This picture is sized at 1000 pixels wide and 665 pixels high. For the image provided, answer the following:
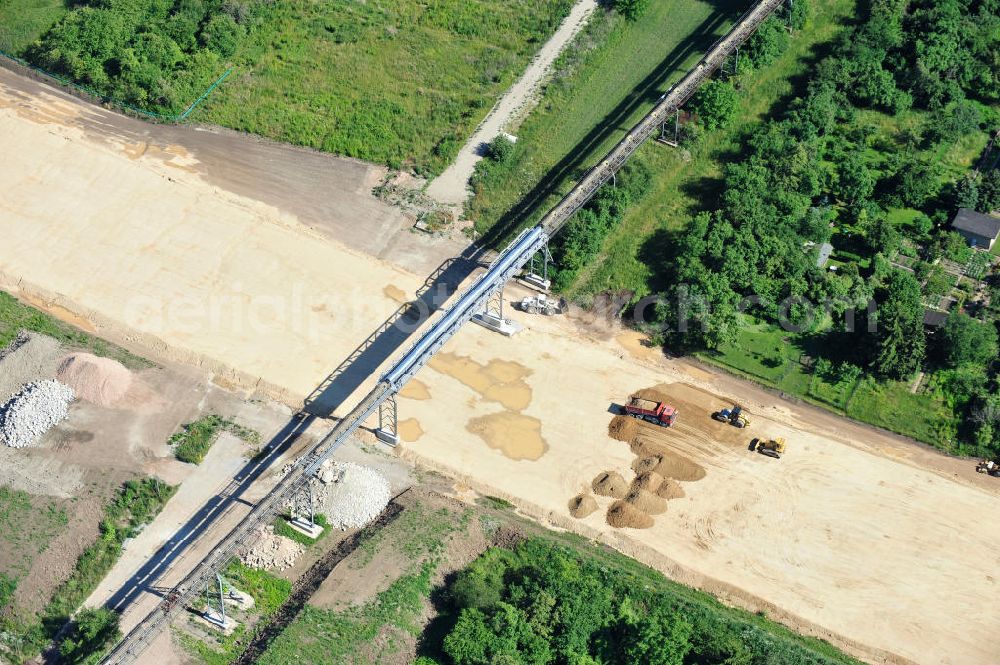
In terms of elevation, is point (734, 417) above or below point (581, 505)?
above

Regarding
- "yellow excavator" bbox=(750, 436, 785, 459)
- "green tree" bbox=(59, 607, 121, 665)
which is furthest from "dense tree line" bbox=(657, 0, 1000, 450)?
"green tree" bbox=(59, 607, 121, 665)

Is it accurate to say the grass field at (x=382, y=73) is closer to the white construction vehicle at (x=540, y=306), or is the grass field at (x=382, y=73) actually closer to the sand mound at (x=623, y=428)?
the white construction vehicle at (x=540, y=306)

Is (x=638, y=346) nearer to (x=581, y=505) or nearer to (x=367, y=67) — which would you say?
(x=581, y=505)

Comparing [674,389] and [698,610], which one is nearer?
[698,610]

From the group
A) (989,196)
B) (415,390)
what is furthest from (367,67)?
(989,196)

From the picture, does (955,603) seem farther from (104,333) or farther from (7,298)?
(7,298)

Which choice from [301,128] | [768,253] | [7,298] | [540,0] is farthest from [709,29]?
[7,298]
